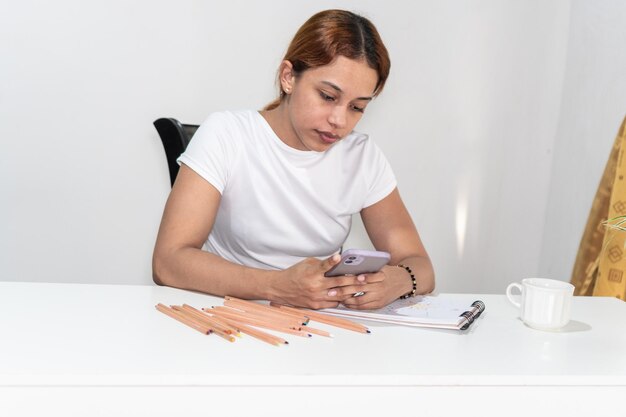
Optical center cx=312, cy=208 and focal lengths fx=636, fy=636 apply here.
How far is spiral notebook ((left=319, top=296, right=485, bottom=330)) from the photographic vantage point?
3.50 feet

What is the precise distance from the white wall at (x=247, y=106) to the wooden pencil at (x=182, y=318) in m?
1.64

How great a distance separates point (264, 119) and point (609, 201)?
1.17 m

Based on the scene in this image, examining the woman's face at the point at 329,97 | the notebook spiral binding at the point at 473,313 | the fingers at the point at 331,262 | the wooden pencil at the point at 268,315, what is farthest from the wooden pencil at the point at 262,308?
the woman's face at the point at 329,97

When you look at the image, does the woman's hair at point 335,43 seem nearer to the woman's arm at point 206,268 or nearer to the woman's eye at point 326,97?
the woman's eye at point 326,97

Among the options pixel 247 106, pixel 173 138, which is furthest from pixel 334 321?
pixel 247 106

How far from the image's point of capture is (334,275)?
1.16m

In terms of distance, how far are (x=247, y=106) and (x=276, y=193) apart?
1138mm

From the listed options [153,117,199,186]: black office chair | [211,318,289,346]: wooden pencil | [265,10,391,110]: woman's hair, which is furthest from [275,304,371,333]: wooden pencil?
[153,117,199,186]: black office chair

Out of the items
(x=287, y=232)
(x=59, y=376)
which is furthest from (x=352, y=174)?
(x=59, y=376)

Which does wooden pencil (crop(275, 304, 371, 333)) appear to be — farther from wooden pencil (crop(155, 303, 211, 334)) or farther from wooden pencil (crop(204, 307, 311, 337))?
wooden pencil (crop(155, 303, 211, 334))

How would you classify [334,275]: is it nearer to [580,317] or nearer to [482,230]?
[580,317]

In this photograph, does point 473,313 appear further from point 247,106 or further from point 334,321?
point 247,106

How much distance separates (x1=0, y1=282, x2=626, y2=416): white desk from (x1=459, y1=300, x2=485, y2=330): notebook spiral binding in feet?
0.07

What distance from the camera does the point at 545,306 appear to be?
42.9 inches
